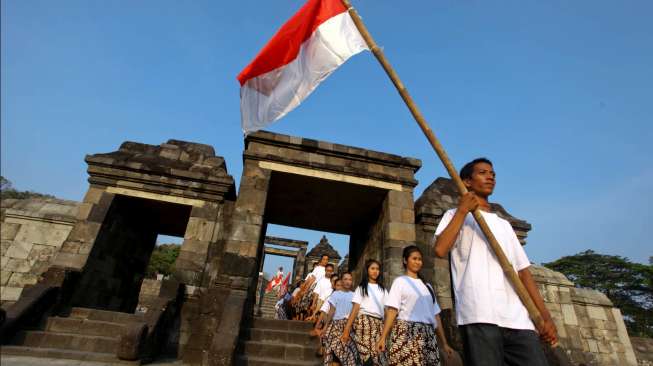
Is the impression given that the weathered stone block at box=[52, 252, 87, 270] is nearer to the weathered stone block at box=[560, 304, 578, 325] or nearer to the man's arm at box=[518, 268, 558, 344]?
the man's arm at box=[518, 268, 558, 344]

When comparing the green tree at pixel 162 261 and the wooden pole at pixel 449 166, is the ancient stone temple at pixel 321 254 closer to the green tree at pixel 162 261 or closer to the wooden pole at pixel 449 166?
the wooden pole at pixel 449 166

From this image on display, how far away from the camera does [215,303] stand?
6.84 m

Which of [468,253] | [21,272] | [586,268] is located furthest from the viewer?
[586,268]

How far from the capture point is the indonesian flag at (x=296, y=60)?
4.25 m

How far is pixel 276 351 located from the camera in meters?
6.38

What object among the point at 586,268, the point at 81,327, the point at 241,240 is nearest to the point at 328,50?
the point at 241,240

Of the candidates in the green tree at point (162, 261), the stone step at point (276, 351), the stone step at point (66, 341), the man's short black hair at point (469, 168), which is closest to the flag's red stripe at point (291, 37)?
the man's short black hair at point (469, 168)

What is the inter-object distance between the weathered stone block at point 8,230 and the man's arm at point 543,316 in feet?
40.3

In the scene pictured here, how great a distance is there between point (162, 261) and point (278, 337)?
39095mm

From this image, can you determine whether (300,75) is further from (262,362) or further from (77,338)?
(77,338)

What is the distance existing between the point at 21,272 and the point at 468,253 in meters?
11.5

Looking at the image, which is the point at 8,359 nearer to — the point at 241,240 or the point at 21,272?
the point at 241,240

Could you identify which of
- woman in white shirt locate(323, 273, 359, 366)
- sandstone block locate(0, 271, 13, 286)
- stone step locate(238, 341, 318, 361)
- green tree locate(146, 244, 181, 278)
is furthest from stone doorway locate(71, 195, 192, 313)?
green tree locate(146, 244, 181, 278)

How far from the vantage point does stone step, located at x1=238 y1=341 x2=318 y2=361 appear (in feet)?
20.7
